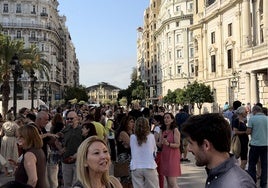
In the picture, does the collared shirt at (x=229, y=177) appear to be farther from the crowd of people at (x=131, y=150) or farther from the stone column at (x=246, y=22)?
the stone column at (x=246, y=22)

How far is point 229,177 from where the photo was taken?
2436 mm

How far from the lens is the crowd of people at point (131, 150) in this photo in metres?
2.58

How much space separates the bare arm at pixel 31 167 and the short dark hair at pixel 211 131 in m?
2.61

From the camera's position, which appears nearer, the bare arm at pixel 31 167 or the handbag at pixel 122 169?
the bare arm at pixel 31 167

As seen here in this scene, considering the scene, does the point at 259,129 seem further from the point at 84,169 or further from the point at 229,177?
the point at 229,177

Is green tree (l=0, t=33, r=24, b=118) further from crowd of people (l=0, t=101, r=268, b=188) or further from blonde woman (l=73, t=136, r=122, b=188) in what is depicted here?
blonde woman (l=73, t=136, r=122, b=188)

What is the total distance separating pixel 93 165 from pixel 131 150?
3615mm

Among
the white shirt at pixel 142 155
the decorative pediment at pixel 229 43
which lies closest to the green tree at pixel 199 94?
the decorative pediment at pixel 229 43

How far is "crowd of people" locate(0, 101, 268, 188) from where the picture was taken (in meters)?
2.58

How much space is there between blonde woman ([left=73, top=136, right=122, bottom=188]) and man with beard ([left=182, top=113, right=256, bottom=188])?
0.88 meters

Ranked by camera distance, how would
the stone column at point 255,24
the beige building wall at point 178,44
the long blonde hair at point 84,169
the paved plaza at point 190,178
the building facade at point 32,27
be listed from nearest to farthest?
1. the long blonde hair at point 84,169
2. the paved plaza at point 190,178
3. the stone column at point 255,24
4. the beige building wall at point 178,44
5. the building facade at point 32,27

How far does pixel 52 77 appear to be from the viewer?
93562 mm

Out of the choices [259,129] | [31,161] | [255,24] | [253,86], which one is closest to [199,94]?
[255,24]

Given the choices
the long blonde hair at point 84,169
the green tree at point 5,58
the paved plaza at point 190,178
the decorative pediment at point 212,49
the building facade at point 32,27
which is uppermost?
the building facade at point 32,27
